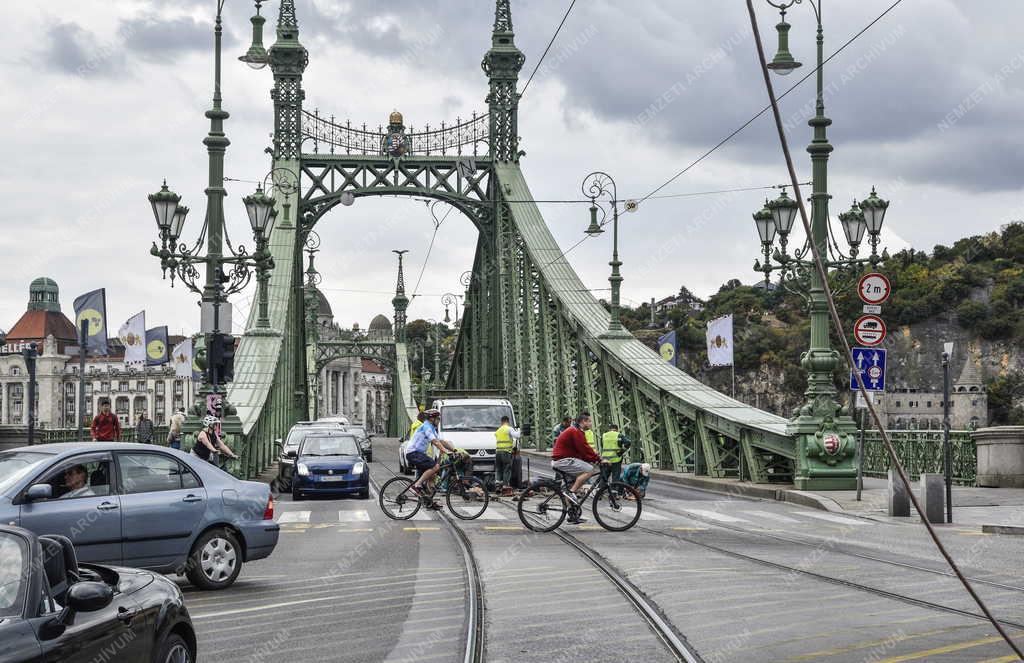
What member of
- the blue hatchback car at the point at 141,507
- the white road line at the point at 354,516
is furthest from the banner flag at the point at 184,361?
the blue hatchback car at the point at 141,507

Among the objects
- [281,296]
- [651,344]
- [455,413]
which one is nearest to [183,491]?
[455,413]

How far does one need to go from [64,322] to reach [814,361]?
525 ft

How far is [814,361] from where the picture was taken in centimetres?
2486

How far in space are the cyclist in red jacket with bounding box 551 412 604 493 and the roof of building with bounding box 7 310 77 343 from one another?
158 metres

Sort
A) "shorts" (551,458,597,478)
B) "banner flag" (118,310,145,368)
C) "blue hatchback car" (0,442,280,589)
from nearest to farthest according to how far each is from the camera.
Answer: "blue hatchback car" (0,442,280,589)
"shorts" (551,458,597,478)
"banner flag" (118,310,145,368)

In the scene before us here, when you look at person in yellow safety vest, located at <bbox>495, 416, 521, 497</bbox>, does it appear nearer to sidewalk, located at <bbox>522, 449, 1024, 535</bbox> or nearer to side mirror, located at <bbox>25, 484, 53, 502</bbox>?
sidewalk, located at <bbox>522, 449, 1024, 535</bbox>

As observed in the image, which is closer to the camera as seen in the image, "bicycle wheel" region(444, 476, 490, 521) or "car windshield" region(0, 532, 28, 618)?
"car windshield" region(0, 532, 28, 618)

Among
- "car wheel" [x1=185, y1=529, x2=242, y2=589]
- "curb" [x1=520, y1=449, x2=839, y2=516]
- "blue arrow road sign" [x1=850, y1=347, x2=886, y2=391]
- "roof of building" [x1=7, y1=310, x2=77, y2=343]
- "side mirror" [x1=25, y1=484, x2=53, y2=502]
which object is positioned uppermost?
"roof of building" [x1=7, y1=310, x2=77, y2=343]

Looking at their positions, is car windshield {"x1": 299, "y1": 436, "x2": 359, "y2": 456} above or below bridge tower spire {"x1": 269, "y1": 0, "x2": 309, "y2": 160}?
below

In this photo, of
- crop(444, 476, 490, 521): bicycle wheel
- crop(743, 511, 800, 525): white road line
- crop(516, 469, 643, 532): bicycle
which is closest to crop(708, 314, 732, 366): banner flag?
crop(743, 511, 800, 525): white road line

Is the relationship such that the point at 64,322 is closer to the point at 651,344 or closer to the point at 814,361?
the point at 651,344

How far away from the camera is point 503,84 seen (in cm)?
4834

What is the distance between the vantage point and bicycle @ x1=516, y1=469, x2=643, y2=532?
18.7 meters

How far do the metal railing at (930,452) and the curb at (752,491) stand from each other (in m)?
3.08
